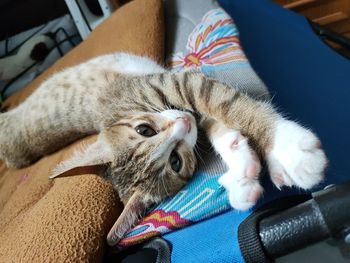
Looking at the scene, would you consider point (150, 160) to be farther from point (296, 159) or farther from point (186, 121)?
point (296, 159)

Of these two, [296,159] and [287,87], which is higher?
[296,159]

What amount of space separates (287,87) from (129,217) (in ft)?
2.46

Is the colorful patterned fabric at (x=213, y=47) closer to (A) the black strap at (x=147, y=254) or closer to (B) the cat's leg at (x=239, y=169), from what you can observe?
(B) the cat's leg at (x=239, y=169)

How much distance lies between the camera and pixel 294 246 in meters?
0.60

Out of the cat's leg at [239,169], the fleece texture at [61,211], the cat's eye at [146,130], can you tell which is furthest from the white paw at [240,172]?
the fleece texture at [61,211]

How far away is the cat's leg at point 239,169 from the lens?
2.48 feet

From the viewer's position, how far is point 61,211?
37.7 inches

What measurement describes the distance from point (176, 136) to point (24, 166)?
98 centimetres

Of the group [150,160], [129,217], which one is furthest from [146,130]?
[129,217]

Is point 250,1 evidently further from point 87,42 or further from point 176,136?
point 176,136

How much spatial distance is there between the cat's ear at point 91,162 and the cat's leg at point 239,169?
0.32m

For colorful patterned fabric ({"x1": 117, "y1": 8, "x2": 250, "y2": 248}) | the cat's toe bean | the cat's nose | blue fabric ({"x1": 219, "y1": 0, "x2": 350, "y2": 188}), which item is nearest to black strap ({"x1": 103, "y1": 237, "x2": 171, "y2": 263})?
colorful patterned fabric ({"x1": 117, "y1": 8, "x2": 250, "y2": 248})

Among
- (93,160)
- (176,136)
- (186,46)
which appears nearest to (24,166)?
(93,160)

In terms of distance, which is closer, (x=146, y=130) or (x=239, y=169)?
(x=239, y=169)
